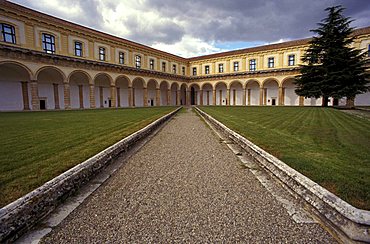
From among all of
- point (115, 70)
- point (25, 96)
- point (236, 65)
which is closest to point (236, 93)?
point (236, 65)

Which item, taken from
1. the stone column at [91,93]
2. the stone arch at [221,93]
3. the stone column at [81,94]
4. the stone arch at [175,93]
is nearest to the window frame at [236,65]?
the stone arch at [221,93]

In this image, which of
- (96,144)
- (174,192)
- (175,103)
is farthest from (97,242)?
(175,103)

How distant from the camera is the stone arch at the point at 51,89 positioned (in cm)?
2612

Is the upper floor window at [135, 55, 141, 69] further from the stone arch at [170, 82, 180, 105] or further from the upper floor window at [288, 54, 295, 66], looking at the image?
the upper floor window at [288, 54, 295, 66]

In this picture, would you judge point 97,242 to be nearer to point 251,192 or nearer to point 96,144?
point 251,192

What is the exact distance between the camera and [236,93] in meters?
44.1

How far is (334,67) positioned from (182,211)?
2961 cm

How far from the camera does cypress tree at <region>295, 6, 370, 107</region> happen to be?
904 inches

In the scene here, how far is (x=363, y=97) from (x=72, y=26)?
44755mm

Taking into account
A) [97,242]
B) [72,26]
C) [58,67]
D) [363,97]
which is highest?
[72,26]

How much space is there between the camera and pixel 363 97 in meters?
31.6

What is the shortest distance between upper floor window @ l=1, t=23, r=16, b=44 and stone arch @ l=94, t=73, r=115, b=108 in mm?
11792

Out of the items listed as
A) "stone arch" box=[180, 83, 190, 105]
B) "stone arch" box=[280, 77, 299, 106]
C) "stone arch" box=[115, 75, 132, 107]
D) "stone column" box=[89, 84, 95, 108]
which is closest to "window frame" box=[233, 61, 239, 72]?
"stone arch" box=[280, 77, 299, 106]

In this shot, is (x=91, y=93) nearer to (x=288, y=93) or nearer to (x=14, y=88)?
(x=14, y=88)
